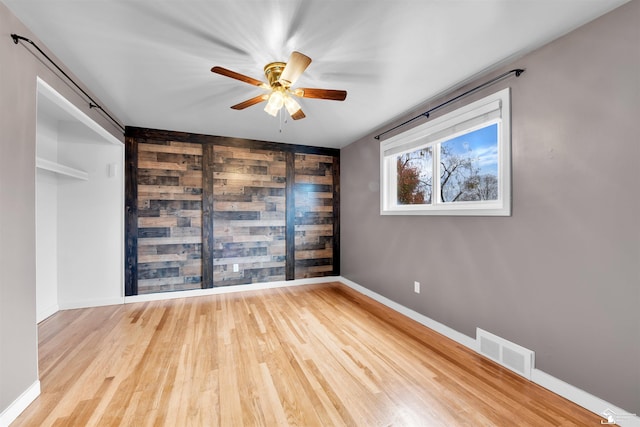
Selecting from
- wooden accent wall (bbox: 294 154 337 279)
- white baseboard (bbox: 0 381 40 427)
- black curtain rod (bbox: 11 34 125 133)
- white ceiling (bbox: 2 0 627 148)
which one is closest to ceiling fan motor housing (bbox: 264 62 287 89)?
white ceiling (bbox: 2 0 627 148)

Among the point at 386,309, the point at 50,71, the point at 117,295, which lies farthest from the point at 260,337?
the point at 50,71

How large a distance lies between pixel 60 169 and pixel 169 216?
134 cm

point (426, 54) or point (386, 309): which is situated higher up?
point (426, 54)

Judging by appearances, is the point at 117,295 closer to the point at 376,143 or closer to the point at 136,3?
the point at 136,3

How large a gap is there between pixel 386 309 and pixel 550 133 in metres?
2.51

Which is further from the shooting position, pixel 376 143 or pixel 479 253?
pixel 376 143

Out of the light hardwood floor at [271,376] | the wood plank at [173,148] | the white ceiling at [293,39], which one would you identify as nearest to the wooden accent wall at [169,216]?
the wood plank at [173,148]

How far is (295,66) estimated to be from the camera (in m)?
1.74

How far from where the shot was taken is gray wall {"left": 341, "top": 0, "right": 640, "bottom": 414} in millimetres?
1522

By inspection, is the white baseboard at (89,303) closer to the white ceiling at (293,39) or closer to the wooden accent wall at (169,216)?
the wooden accent wall at (169,216)

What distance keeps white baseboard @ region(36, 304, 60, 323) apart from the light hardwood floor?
3.5 inches

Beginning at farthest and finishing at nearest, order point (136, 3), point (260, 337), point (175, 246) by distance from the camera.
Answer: point (175, 246) → point (260, 337) → point (136, 3)

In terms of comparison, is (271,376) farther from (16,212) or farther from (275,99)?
(275,99)

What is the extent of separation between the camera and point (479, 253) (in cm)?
238
